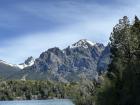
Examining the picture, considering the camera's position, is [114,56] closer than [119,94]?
No

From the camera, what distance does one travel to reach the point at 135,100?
8669cm

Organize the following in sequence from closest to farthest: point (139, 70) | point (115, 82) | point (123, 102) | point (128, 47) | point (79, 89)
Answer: point (139, 70)
point (123, 102)
point (115, 82)
point (128, 47)
point (79, 89)

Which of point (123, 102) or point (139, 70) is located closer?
point (139, 70)

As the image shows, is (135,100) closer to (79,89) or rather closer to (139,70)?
(139,70)

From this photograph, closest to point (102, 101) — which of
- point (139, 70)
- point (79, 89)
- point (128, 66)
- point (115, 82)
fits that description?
point (115, 82)

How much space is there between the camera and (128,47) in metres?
112

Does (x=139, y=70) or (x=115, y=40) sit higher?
(x=115, y=40)

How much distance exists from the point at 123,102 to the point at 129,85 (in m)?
5.25

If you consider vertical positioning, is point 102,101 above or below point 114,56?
below

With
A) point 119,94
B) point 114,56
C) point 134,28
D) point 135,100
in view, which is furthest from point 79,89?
point 135,100

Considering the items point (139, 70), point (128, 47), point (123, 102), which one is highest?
point (128, 47)

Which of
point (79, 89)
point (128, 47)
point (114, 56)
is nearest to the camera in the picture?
point (128, 47)

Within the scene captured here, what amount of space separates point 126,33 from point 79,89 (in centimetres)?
6142

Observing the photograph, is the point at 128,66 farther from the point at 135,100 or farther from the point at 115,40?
the point at 115,40
